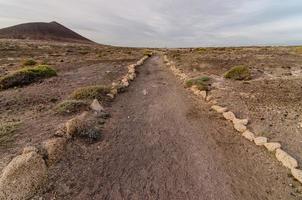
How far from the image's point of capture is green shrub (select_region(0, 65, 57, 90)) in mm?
17391

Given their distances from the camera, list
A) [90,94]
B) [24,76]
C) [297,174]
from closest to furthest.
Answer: [297,174] → [90,94] → [24,76]

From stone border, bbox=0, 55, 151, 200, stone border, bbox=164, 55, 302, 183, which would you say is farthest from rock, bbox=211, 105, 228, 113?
stone border, bbox=0, 55, 151, 200

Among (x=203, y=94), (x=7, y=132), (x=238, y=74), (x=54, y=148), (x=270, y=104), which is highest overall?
(x=54, y=148)

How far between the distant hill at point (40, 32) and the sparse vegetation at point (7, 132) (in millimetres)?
108449

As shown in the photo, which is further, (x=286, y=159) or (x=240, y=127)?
(x=240, y=127)

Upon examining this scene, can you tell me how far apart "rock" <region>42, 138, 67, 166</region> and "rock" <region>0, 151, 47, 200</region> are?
326 mm

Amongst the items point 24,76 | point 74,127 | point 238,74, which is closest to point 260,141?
point 74,127

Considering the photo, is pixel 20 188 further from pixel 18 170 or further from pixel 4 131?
pixel 4 131

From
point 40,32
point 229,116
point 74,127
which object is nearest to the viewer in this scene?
point 74,127

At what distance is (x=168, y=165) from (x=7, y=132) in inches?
199

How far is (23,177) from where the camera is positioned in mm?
6262

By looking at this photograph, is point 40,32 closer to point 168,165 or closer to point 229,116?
point 229,116

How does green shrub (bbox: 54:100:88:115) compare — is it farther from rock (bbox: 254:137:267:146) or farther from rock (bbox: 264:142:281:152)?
rock (bbox: 264:142:281:152)

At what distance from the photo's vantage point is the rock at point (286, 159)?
25.6 feet
